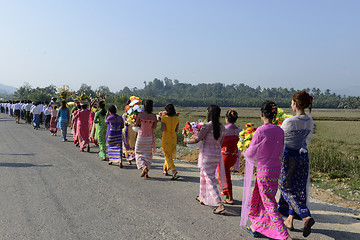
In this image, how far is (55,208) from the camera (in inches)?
208

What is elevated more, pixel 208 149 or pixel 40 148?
pixel 208 149

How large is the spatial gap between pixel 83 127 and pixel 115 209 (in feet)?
22.2

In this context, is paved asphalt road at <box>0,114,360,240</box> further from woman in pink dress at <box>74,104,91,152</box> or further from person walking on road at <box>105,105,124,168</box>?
woman in pink dress at <box>74,104,91,152</box>

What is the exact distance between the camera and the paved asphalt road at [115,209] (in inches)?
172

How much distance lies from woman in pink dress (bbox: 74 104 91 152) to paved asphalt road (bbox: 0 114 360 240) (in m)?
2.92

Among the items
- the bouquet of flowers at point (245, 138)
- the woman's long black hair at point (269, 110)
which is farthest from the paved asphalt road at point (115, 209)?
the woman's long black hair at point (269, 110)

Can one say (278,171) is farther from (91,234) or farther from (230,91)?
(230,91)

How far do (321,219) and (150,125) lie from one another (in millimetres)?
4399

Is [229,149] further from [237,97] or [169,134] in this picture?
[237,97]

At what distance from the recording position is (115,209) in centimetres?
529

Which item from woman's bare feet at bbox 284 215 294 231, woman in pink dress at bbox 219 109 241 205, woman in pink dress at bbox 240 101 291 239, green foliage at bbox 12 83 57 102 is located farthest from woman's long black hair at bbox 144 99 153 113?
green foliage at bbox 12 83 57 102

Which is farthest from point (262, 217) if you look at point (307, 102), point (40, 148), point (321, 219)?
point (40, 148)

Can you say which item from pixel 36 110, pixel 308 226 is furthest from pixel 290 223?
pixel 36 110

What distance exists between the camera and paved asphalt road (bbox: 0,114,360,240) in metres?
4.38
